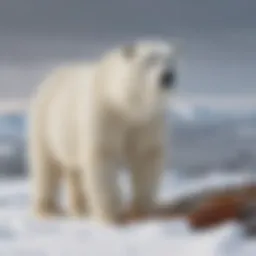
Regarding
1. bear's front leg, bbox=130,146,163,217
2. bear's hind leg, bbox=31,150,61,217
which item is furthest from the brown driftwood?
bear's hind leg, bbox=31,150,61,217

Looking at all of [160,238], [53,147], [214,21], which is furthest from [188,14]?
[160,238]

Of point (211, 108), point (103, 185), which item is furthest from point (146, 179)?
point (211, 108)

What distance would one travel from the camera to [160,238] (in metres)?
0.84

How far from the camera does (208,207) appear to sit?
0.91m

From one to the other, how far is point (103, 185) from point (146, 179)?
0.07 m

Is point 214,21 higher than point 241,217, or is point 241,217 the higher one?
point 214,21

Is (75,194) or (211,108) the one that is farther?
(211,108)

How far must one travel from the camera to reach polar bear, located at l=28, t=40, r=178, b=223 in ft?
2.81

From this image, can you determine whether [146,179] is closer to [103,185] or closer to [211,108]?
[103,185]

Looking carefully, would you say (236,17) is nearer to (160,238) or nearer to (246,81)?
(246,81)

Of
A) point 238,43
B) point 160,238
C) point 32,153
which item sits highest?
point 238,43

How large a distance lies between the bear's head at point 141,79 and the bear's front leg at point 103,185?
55 mm

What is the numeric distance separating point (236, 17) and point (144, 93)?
16.2 inches

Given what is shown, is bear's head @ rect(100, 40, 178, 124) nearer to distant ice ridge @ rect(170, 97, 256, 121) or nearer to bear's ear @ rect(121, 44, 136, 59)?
bear's ear @ rect(121, 44, 136, 59)
